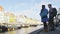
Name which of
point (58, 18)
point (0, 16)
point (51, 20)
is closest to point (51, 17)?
point (51, 20)

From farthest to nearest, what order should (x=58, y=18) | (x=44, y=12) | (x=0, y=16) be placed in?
(x=0, y=16), (x=58, y=18), (x=44, y=12)

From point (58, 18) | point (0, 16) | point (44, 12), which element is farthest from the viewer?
point (0, 16)

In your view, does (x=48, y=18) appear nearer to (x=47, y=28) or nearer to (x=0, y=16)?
(x=47, y=28)

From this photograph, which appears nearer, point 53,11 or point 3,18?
point 53,11

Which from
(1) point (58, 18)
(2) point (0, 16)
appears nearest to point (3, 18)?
(2) point (0, 16)

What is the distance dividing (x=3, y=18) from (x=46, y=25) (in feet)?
528

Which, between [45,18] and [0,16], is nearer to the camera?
[45,18]

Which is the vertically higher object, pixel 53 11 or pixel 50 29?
pixel 53 11

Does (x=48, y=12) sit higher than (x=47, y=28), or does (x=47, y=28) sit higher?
(x=48, y=12)

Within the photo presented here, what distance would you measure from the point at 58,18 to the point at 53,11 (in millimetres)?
6936

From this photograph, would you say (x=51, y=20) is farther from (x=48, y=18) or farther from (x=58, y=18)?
(x=58, y=18)

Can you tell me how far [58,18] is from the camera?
736 inches

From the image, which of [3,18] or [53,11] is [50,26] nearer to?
[53,11]

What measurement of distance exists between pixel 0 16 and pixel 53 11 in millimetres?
157901
